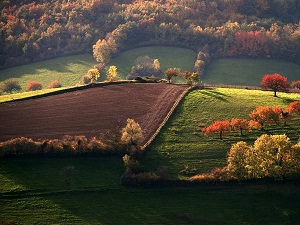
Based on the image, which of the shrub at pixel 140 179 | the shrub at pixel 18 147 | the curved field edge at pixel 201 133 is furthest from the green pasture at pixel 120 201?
the curved field edge at pixel 201 133

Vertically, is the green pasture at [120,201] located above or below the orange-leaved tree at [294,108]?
below

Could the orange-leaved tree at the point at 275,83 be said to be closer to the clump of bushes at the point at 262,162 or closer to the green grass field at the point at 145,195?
the green grass field at the point at 145,195

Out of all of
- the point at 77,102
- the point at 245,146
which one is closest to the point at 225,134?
the point at 245,146

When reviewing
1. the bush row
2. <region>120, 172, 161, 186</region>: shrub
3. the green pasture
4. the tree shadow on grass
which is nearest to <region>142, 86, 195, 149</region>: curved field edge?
the tree shadow on grass

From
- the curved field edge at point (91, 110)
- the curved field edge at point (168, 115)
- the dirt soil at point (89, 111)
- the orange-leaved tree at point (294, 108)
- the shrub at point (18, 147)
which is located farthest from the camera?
the orange-leaved tree at point (294, 108)

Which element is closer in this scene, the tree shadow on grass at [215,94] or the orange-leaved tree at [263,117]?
the orange-leaved tree at [263,117]
